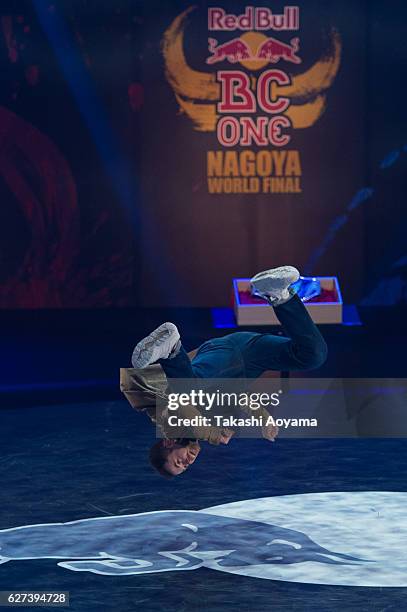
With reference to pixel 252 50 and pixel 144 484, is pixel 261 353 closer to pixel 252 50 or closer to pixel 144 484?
pixel 144 484

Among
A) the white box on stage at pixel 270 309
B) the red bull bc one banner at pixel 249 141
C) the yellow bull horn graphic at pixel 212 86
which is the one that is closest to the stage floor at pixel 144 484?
the white box on stage at pixel 270 309

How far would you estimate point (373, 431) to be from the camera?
1291 centimetres

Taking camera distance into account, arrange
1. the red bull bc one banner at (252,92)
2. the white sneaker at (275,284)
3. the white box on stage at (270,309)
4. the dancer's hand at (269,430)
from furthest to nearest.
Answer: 1. the red bull bc one banner at (252,92)
2. the white box on stage at (270,309)
3. the dancer's hand at (269,430)
4. the white sneaker at (275,284)

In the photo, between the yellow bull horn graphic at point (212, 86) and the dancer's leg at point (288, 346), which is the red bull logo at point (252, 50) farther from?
the dancer's leg at point (288, 346)

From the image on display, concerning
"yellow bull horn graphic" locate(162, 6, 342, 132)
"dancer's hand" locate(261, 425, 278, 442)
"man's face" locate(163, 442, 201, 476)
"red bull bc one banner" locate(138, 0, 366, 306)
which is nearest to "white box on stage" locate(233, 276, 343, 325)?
"red bull bc one banner" locate(138, 0, 366, 306)

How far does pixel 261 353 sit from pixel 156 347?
0.49 meters

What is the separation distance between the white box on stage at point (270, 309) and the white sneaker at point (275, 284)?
7.36 m

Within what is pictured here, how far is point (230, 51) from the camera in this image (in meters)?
16.0

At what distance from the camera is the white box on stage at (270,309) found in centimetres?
1233

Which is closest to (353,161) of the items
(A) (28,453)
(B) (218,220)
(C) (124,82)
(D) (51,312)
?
→ (B) (218,220)

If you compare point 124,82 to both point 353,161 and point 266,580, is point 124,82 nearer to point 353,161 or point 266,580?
point 353,161

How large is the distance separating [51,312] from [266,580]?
8.73 metres

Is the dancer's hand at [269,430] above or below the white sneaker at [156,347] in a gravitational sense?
below

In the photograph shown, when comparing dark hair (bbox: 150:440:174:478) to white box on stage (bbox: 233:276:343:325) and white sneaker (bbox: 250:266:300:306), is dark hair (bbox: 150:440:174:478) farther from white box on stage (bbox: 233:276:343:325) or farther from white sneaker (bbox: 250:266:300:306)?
white box on stage (bbox: 233:276:343:325)
